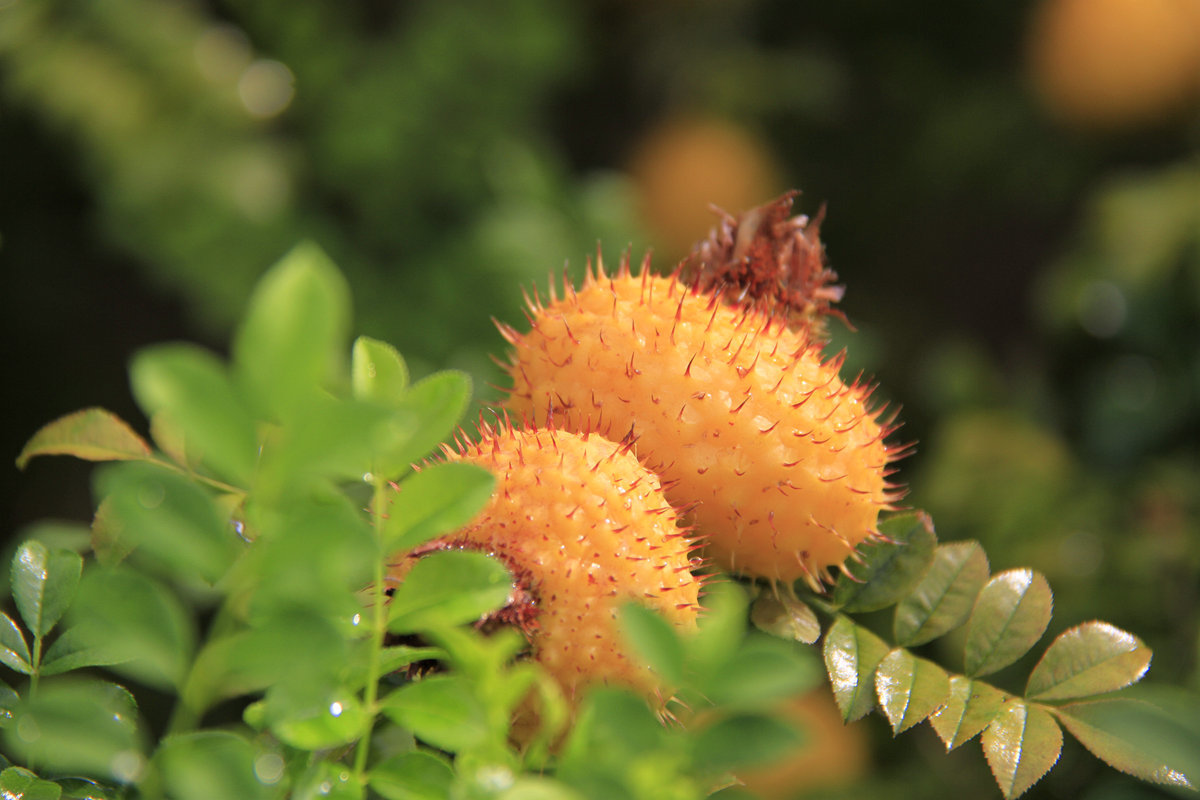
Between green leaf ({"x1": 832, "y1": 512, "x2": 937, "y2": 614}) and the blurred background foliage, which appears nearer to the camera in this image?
green leaf ({"x1": 832, "y1": 512, "x2": 937, "y2": 614})

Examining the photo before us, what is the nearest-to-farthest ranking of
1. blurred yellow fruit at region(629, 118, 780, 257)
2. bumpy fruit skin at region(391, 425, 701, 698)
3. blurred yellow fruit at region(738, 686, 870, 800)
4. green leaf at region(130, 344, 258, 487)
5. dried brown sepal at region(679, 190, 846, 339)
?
green leaf at region(130, 344, 258, 487) → bumpy fruit skin at region(391, 425, 701, 698) → dried brown sepal at region(679, 190, 846, 339) → blurred yellow fruit at region(738, 686, 870, 800) → blurred yellow fruit at region(629, 118, 780, 257)

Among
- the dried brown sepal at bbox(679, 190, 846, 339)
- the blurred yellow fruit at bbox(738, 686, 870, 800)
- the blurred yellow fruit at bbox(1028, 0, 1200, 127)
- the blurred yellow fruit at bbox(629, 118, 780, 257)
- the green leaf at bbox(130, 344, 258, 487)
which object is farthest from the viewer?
the blurred yellow fruit at bbox(629, 118, 780, 257)

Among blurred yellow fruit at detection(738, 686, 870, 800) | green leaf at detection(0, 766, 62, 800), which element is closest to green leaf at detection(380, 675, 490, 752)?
green leaf at detection(0, 766, 62, 800)

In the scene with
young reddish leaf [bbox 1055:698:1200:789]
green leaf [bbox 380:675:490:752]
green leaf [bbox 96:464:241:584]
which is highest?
green leaf [bbox 96:464:241:584]

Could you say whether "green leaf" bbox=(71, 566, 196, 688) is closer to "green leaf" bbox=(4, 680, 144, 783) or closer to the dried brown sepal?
"green leaf" bbox=(4, 680, 144, 783)

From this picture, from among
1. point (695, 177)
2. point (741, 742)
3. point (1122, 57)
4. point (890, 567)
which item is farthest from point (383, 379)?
point (1122, 57)

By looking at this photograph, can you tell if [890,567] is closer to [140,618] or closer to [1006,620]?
[1006,620]

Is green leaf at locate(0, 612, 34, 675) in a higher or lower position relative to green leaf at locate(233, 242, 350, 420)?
higher

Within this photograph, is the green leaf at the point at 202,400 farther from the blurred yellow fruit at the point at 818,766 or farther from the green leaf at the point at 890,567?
the blurred yellow fruit at the point at 818,766
